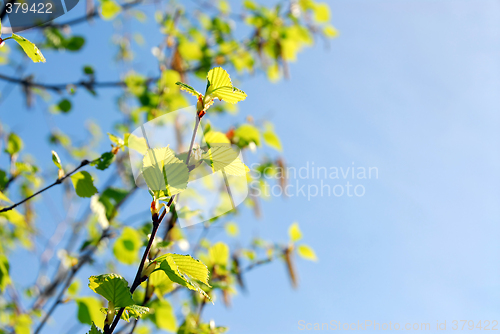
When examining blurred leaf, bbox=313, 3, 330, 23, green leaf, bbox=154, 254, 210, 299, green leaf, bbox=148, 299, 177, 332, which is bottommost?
green leaf, bbox=154, 254, 210, 299

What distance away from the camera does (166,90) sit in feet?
5.77

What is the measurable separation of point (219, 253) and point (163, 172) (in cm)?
80

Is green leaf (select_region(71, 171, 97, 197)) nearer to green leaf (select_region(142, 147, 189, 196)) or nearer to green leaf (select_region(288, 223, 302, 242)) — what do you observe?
Result: green leaf (select_region(142, 147, 189, 196))

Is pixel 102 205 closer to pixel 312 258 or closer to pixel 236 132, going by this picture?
pixel 236 132

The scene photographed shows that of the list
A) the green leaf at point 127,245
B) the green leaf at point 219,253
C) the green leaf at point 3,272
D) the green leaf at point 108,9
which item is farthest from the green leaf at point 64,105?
the green leaf at point 219,253

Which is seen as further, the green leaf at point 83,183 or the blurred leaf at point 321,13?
the blurred leaf at point 321,13

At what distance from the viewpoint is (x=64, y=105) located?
1.65m

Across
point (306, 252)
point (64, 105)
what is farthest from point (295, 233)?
point (64, 105)

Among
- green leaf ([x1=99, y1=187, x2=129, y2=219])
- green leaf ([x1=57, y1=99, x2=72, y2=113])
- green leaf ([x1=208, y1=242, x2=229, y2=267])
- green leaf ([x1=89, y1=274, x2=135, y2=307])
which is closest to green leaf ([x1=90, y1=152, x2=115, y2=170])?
green leaf ([x1=99, y1=187, x2=129, y2=219])

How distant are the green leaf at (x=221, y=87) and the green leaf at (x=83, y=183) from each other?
1.59 ft

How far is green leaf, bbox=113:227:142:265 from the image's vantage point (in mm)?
1165

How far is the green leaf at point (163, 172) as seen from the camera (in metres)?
0.46

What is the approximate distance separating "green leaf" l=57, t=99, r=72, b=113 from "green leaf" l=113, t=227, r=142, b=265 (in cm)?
93

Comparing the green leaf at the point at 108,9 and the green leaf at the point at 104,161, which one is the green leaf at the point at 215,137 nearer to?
the green leaf at the point at 104,161
